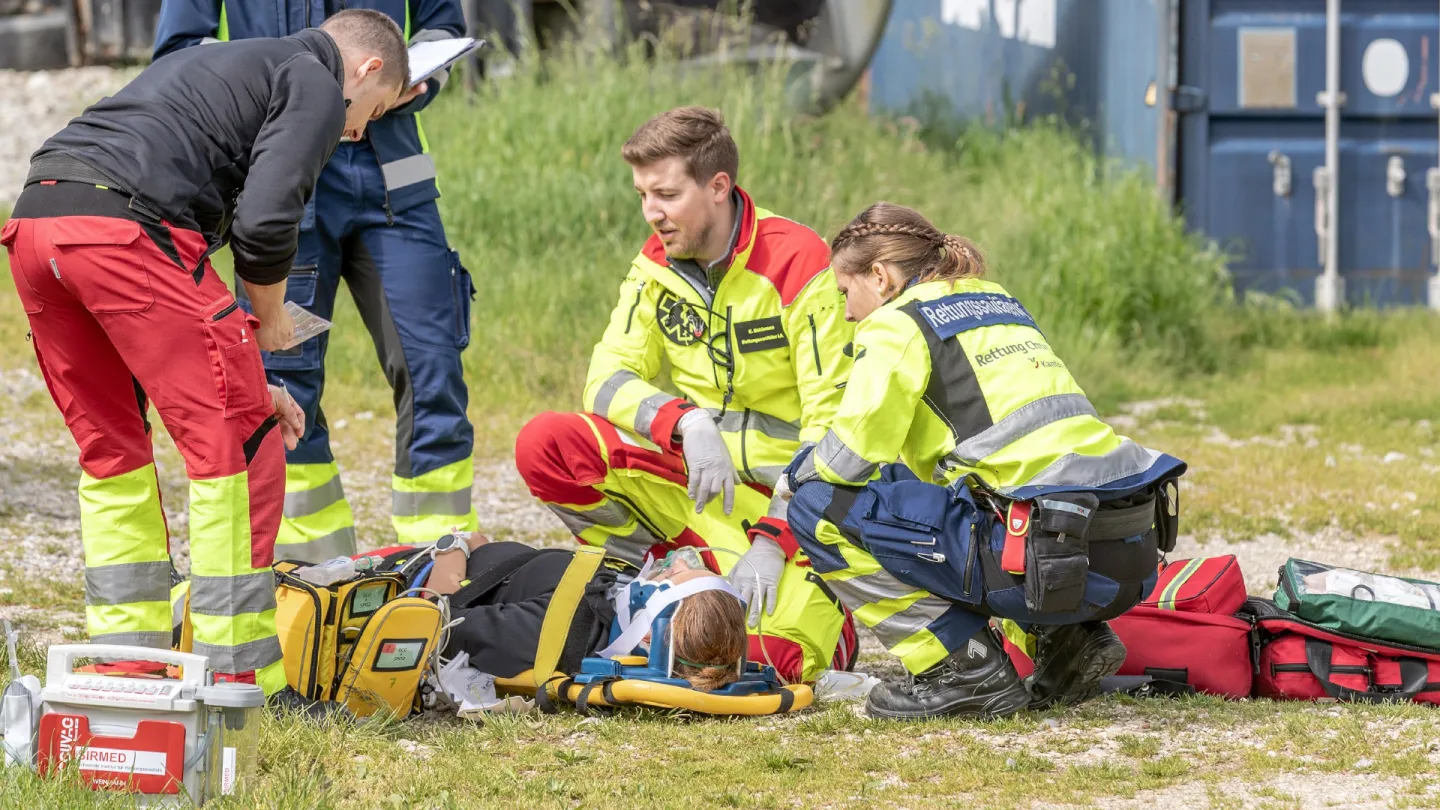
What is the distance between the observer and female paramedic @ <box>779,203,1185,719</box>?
3.41 metres

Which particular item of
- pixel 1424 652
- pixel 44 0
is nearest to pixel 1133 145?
pixel 1424 652

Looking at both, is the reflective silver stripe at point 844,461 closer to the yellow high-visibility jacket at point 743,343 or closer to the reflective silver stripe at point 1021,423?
the reflective silver stripe at point 1021,423

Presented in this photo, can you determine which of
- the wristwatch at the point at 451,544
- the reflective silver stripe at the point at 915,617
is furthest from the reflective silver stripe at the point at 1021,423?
the wristwatch at the point at 451,544

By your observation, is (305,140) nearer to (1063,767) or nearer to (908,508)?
(908,508)

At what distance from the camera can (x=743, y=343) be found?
171 inches

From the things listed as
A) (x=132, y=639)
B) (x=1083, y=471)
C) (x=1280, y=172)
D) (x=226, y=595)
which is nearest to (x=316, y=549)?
(x=132, y=639)

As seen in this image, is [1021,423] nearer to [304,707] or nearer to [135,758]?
[304,707]

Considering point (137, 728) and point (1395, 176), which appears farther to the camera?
point (1395, 176)

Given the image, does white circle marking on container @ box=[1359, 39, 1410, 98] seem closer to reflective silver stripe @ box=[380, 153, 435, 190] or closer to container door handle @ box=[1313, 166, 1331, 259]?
container door handle @ box=[1313, 166, 1331, 259]

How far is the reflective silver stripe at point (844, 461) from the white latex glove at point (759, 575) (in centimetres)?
61

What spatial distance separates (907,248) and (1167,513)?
833mm

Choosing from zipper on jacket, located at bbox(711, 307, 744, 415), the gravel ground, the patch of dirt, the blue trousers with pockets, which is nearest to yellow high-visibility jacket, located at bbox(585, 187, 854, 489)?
zipper on jacket, located at bbox(711, 307, 744, 415)

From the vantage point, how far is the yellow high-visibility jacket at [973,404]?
3.41m

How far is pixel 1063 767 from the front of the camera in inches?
125
